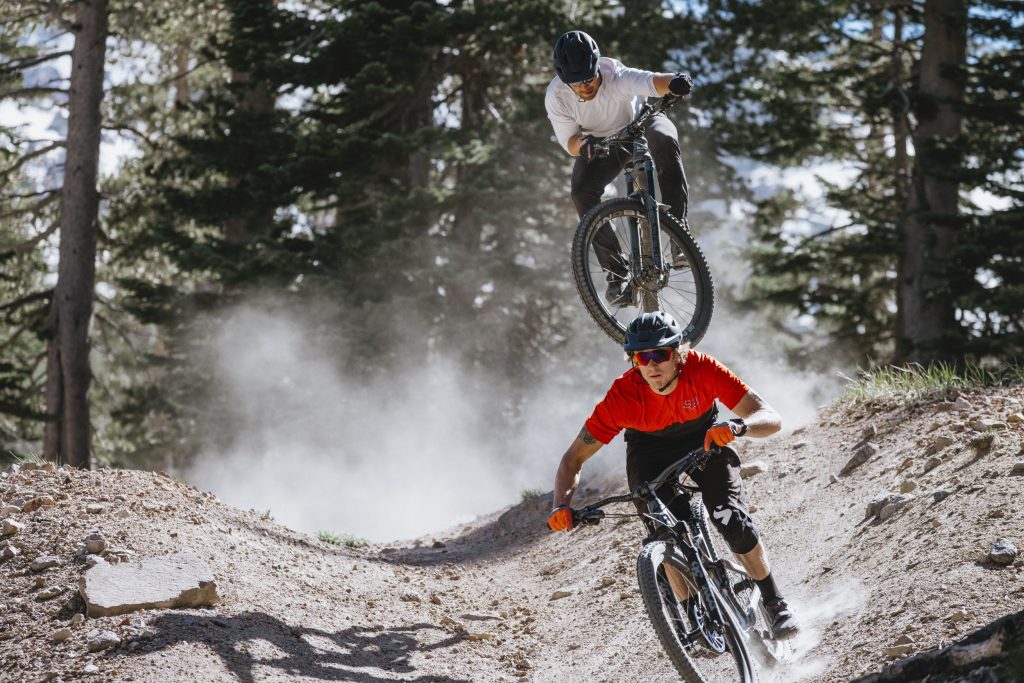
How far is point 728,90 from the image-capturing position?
61.0 ft

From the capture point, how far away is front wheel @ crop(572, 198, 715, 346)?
7.30 metres

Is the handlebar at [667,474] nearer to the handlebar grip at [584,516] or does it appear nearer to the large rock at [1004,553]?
the handlebar grip at [584,516]

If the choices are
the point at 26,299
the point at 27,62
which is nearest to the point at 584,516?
the point at 26,299

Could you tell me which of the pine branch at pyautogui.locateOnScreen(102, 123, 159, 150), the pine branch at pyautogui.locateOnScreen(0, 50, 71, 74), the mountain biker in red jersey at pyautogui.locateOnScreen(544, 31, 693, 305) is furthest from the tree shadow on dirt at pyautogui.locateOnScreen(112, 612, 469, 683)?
the pine branch at pyautogui.locateOnScreen(102, 123, 159, 150)

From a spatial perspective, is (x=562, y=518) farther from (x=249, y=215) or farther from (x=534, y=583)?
(x=249, y=215)

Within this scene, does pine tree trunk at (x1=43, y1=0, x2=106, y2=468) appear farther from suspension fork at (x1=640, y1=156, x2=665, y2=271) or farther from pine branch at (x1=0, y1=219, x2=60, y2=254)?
suspension fork at (x1=640, y1=156, x2=665, y2=271)

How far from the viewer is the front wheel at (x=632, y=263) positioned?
7.30 meters

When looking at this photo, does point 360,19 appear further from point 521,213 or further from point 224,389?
point 224,389

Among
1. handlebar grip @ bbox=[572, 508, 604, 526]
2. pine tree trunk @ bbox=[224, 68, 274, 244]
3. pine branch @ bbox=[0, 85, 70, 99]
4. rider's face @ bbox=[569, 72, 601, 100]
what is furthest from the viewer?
pine tree trunk @ bbox=[224, 68, 274, 244]

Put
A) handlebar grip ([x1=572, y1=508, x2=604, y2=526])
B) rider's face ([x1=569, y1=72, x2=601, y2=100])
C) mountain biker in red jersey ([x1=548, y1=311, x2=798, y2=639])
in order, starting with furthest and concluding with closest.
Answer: rider's face ([x1=569, y1=72, x2=601, y2=100]), mountain biker in red jersey ([x1=548, y1=311, x2=798, y2=639]), handlebar grip ([x1=572, y1=508, x2=604, y2=526])

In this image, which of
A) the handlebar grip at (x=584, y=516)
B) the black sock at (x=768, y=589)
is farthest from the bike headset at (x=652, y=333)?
the black sock at (x=768, y=589)

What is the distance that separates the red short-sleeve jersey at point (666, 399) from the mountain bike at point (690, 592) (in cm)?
30

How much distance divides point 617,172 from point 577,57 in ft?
3.82

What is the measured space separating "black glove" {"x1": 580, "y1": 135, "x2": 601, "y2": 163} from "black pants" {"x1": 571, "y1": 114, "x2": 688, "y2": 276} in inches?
5.9
